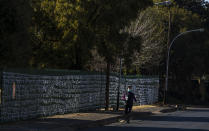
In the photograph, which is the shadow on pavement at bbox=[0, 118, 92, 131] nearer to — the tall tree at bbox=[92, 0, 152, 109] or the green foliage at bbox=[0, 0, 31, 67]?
the green foliage at bbox=[0, 0, 31, 67]

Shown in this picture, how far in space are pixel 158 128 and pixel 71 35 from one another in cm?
835

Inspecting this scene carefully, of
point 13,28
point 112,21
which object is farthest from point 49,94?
point 112,21

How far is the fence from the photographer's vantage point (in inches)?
655

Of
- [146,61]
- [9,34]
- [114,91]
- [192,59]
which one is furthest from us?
[192,59]

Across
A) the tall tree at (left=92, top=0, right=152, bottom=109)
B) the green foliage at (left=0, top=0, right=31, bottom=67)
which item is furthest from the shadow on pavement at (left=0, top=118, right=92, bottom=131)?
the tall tree at (left=92, top=0, right=152, bottom=109)

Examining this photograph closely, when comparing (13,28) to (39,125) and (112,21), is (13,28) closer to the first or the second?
(39,125)

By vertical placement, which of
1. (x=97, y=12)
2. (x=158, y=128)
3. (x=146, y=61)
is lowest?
(x=158, y=128)

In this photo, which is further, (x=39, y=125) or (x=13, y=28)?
(x=39, y=125)

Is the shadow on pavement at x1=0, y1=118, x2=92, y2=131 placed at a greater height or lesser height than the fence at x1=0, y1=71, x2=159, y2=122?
lesser

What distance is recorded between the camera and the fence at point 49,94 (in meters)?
16.6

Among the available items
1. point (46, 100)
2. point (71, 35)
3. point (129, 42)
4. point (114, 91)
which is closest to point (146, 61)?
point (114, 91)

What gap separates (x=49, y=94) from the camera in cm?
1989

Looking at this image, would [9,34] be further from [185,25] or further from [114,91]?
[185,25]

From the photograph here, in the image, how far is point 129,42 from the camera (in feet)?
80.5
